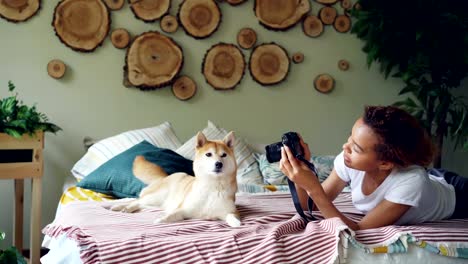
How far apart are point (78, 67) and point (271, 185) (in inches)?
55.4

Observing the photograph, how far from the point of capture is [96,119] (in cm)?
311

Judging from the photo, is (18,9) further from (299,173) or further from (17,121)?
(299,173)

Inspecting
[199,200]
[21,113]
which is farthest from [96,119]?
[199,200]

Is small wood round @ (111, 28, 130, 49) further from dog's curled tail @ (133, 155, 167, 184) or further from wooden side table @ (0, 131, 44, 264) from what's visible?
dog's curled tail @ (133, 155, 167, 184)

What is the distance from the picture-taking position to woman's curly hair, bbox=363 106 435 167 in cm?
156

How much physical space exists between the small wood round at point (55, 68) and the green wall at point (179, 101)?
0.03 m

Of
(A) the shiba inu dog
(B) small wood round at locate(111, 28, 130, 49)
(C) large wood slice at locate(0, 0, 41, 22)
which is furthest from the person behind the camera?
(B) small wood round at locate(111, 28, 130, 49)

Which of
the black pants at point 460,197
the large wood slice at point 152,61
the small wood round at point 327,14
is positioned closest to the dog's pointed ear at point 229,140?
the black pants at point 460,197

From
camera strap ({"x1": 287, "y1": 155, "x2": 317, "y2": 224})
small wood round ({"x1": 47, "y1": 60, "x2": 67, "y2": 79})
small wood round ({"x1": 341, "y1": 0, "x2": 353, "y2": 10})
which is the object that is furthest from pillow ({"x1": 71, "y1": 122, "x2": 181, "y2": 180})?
small wood round ({"x1": 341, "y1": 0, "x2": 353, "y2": 10})

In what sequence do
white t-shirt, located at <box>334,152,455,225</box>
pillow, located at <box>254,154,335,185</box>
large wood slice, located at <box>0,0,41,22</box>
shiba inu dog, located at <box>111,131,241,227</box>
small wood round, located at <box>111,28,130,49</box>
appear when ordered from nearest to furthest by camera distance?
1. white t-shirt, located at <box>334,152,455,225</box>
2. shiba inu dog, located at <box>111,131,241,227</box>
3. pillow, located at <box>254,154,335,185</box>
4. large wood slice, located at <box>0,0,41,22</box>
5. small wood round, located at <box>111,28,130,49</box>

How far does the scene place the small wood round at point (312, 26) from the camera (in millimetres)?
3482

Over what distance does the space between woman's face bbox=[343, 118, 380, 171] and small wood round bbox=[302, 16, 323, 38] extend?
1983 millimetres

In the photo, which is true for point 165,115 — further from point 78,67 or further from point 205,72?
point 78,67

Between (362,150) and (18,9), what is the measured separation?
7.46ft
